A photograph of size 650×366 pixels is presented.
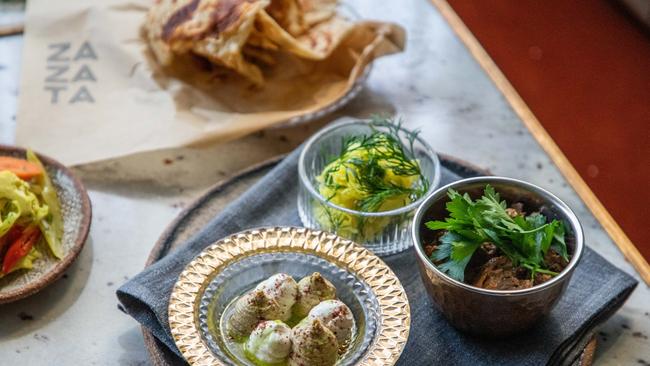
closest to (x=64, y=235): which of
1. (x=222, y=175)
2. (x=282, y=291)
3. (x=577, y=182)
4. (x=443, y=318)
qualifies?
(x=222, y=175)

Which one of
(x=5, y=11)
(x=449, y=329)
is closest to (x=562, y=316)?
(x=449, y=329)

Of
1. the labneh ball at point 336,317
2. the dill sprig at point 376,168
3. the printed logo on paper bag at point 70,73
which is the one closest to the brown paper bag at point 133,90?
the printed logo on paper bag at point 70,73

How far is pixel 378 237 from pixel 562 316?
0.28 meters

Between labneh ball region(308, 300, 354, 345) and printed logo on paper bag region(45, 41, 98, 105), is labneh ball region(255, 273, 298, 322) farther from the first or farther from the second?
printed logo on paper bag region(45, 41, 98, 105)

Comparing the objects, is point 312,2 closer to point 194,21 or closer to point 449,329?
point 194,21

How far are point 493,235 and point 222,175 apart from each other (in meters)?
0.68

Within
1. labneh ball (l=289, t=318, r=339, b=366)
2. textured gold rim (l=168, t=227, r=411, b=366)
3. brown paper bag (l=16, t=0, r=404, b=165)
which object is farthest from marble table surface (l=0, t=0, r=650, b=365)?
labneh ball (l=289, t=318, r=339, b=366)

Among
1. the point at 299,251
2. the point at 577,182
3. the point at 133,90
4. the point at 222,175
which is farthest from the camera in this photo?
the point at 133,90

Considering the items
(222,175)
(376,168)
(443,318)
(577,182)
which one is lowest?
(222,175)

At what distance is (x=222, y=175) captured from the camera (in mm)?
1561

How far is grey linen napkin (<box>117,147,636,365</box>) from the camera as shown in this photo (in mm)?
1069

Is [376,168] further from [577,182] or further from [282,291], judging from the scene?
[577,182]

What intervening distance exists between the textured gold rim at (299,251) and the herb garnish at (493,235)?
0.08 meters

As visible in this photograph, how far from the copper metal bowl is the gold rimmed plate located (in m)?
0.55
